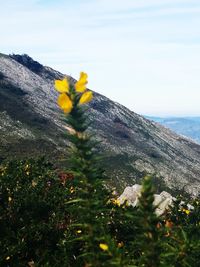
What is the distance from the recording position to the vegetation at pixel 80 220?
13.6 ft

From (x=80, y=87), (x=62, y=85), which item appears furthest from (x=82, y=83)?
(x=62, y=85)

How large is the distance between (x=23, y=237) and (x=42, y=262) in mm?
1165

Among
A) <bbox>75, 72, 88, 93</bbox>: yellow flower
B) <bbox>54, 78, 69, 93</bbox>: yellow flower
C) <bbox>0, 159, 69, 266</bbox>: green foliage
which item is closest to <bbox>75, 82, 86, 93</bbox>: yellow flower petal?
<bbox>75, 72, 88, 93</bbox>: yellow flower

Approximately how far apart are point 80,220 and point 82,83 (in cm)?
198

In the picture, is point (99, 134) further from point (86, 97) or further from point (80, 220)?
point (86, 97)

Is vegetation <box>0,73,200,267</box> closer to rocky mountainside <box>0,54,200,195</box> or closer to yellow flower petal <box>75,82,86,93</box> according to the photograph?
yellow flower petal <box>75,82,86,93</box>

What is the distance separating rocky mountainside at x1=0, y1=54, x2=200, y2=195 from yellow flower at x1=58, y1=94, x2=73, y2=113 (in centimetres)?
4205

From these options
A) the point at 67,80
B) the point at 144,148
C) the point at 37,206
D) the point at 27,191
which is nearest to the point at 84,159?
the point at 67,80

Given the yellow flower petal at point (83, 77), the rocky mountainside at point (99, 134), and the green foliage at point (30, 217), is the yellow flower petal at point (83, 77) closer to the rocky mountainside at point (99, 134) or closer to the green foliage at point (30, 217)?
the green foliage at point (30, 217)

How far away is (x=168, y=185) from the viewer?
6925 centimetres

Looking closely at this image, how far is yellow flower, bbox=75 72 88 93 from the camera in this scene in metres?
3.80

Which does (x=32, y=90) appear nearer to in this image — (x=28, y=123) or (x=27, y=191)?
(x=28, y=123)

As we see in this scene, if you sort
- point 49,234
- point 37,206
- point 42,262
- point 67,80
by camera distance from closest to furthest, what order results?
point 67,80, point 42,262, point 49,234, point 37,206

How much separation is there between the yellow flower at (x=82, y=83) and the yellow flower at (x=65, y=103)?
0.14m
